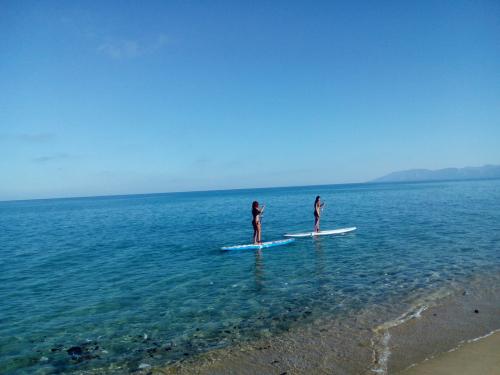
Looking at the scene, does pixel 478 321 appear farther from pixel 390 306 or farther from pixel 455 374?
pixel 455 374

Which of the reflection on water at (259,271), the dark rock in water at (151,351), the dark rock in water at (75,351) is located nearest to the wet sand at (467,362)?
the dark rock in water at (151,351)

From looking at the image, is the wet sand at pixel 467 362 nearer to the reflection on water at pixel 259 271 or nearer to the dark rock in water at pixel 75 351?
the reflection on water at pixel 259 271

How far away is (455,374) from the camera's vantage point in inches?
282

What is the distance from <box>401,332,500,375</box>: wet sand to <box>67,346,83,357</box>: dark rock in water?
25.3 feet

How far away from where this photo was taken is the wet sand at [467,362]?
7.30 meters

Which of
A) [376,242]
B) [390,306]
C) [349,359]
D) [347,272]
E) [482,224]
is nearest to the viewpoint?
[349,359]

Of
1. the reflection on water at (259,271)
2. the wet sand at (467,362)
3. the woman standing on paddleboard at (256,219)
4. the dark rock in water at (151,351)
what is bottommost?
the dark rock in water at (151,351)

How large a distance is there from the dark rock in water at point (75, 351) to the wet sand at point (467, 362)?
772cm

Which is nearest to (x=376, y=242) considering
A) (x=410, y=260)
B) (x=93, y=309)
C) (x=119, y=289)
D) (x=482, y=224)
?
(x=410, y=260)

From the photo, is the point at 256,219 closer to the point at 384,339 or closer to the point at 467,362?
the point at 384,339

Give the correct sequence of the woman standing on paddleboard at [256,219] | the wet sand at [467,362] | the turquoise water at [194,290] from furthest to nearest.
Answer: the woman standing on paddleboard at [256,219]
the turquoise water at [194,290]
the wet sand at [467,362]

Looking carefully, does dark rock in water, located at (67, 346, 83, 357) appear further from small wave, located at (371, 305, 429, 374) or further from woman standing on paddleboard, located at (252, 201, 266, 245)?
woman standing on paddleboard, located at (252, 201, 266, 245)

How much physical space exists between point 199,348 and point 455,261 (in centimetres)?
1331

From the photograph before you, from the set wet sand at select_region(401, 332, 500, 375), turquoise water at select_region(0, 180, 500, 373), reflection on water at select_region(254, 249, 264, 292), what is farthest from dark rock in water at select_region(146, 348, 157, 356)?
wet sand at select_region(401, 332, 500, 375)
